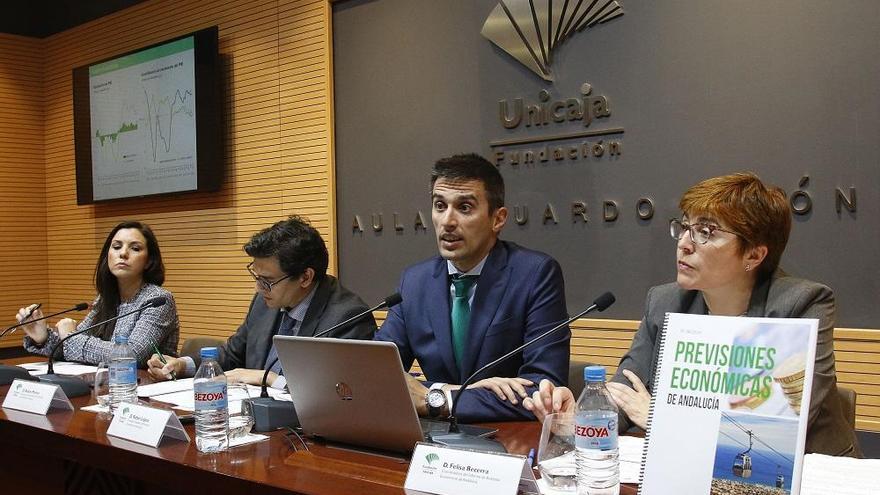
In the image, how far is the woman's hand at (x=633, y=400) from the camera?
6.84ft

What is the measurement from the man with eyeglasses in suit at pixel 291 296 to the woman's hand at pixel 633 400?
126cm

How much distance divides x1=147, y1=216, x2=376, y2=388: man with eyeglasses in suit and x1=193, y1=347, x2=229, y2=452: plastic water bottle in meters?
1.00

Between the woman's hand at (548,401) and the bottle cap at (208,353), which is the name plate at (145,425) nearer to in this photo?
the bottle cap at (208,353)

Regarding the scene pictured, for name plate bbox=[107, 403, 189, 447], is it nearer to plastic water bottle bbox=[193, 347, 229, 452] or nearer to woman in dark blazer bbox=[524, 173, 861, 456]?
plastic water bottle bbox=[193, 347, 229, 452]

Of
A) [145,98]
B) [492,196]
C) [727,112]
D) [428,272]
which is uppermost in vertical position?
[145,98]

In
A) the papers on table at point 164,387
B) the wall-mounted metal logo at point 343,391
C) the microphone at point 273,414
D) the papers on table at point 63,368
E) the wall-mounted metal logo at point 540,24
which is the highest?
the wall-mounted metal logo at point 540,24

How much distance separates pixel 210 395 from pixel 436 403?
0.62 metres

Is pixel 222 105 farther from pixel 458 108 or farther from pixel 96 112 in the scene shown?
pixel 458 108

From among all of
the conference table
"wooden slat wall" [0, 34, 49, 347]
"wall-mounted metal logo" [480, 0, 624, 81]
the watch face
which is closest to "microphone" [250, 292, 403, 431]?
the conference table

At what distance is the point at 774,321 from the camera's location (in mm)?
1318

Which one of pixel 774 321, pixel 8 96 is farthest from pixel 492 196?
pixel 8 96

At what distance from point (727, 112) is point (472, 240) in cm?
155

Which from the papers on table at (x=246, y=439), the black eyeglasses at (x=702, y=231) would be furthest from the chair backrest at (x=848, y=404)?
the papers on table at (x=246, y=439)

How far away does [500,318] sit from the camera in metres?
2.84
